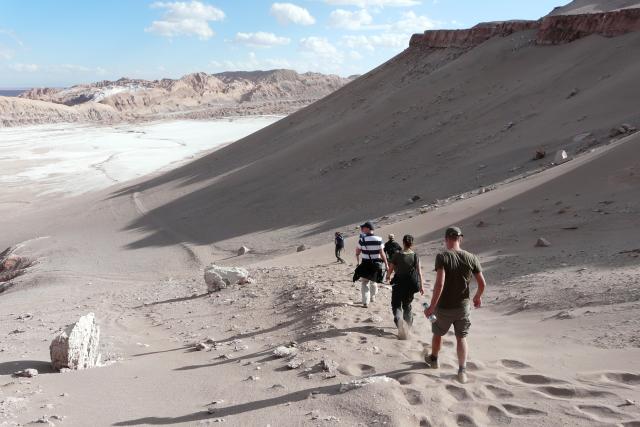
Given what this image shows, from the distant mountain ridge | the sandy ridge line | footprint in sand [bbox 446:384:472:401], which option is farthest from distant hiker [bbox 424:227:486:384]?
the distant mountain ridge

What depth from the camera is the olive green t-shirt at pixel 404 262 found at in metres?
5.95

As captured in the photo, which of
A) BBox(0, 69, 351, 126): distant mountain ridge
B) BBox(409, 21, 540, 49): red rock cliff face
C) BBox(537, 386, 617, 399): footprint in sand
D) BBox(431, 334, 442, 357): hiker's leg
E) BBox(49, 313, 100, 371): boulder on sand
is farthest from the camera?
BBox(0, 69, 351, 126): distant mountain ridge

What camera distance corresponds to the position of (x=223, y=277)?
403 inches

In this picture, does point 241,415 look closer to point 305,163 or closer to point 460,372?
point 460,372

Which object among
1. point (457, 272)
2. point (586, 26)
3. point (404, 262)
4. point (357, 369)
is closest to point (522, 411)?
point (457, 272)

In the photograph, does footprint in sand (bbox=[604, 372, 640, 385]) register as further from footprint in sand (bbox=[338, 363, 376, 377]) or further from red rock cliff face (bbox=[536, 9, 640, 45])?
red rock cliff face (bbox=[536, 9, 640, 45])

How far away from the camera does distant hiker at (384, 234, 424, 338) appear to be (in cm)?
597

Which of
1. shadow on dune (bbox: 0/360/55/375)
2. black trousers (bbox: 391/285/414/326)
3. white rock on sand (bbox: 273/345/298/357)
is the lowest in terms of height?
shadow on dune (bbox: 0/360/55/375)

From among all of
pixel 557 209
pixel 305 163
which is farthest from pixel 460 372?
pixel 305 163

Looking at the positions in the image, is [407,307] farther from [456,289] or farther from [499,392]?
[499,392]

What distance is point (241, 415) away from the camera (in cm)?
464

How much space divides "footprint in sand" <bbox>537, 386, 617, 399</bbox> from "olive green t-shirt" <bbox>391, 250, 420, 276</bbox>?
1.80m

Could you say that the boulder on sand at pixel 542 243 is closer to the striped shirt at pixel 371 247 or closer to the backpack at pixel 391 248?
the backpack at pixel 391 248

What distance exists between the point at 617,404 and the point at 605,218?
624 cm
